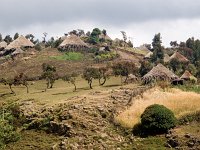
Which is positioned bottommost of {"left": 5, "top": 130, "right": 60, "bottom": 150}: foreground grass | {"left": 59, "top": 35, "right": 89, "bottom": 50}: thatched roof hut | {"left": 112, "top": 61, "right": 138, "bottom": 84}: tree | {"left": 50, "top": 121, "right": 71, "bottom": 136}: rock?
{"left": 5, "top": 130, "right": 60, "bottom": 150}: foreground grass

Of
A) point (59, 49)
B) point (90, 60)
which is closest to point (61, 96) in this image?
point (90, 60)

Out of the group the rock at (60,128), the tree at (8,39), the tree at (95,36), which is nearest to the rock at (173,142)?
the rock at (60,128)

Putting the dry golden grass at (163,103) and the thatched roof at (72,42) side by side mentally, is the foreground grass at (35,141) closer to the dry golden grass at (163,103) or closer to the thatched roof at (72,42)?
the dry golden grass at (163,103)

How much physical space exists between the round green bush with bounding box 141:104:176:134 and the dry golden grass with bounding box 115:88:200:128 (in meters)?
1.91

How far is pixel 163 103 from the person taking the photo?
48.1 m

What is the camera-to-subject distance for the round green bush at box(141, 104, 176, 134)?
4281 cm

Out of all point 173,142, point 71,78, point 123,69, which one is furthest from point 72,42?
point 173,142

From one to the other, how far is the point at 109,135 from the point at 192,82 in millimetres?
20824

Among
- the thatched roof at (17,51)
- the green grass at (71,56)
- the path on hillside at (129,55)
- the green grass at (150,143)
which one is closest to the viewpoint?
the green grass at (150,143)

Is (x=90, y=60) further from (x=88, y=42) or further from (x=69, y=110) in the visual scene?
(x=69, y=110)

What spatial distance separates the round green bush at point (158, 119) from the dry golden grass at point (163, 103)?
191 cm

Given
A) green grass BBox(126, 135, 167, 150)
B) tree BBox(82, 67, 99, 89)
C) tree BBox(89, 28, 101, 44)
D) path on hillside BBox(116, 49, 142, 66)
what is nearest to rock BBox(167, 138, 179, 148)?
green grass BBox(126, 135, 167, 150)

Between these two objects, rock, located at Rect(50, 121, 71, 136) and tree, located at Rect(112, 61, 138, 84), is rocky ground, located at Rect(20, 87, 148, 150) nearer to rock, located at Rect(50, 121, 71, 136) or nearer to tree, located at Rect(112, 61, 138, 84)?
rock, located at Rect(50, 121, 71, 136)

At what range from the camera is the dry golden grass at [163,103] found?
45.6 metres
